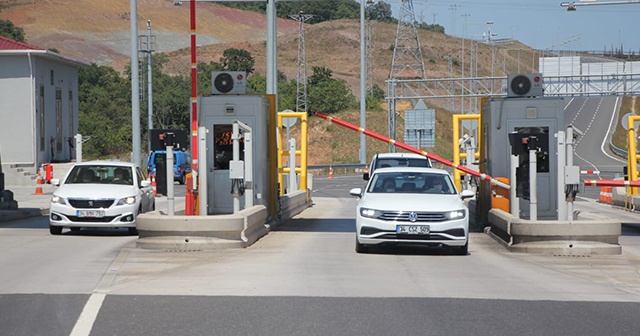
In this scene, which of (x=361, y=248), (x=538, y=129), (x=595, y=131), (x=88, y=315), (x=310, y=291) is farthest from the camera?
(x=595, y=131)

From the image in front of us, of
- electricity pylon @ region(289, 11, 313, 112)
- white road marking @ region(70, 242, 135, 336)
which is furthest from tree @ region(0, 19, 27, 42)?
white road marking @ region(70, 242, 135, 336)

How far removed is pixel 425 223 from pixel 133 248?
4.99 metres

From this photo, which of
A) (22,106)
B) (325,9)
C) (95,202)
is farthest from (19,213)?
(325,9)

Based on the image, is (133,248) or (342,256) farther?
(133,248)

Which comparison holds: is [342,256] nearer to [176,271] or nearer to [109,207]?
[176,271]

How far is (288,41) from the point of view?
504ft

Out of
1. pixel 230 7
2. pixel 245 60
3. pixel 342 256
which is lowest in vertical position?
pixel 342 256

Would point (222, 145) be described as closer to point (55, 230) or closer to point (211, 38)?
point (55, 230)

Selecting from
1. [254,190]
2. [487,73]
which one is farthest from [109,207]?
[487,73]

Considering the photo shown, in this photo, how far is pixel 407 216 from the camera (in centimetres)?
1681

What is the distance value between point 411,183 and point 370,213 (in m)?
1.81

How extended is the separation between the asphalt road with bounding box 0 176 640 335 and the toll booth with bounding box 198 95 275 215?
11.3ft

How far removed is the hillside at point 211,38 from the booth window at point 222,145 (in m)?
88.2

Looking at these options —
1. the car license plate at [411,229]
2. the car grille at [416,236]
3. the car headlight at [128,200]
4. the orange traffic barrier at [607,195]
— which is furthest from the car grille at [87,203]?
the orange traffic barrier at [607,195]
